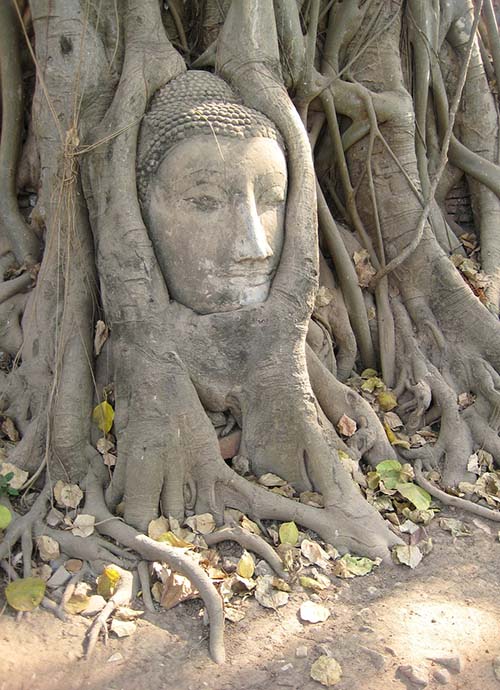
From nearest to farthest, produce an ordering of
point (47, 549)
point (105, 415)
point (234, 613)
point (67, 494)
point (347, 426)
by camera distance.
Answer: point (234, 613)
point (47, 549)
point (67, 494)
point (105, 415)
point (347, 426)

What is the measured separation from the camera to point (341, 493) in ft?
9.27

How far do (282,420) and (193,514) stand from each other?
0.57m

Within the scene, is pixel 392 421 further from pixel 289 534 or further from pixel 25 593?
pixel 25 593

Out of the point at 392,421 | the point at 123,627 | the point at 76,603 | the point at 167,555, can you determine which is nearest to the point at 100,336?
the point at 167,555

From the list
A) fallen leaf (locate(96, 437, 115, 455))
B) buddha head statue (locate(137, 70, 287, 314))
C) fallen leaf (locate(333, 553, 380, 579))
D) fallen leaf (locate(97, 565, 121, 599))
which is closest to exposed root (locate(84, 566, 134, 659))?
fallen leaf (locate(97, 565, 121, 599))

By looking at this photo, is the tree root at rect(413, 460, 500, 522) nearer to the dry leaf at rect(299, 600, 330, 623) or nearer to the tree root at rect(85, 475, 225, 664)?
the dry leaf at rect(299, 600, 330, 623)

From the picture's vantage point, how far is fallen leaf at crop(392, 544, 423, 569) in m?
2.67

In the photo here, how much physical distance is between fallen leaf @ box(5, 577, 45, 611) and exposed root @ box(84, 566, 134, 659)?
243mm

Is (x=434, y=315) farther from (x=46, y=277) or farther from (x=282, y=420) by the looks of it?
(x=46, y=277)

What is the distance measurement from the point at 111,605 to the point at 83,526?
416mm

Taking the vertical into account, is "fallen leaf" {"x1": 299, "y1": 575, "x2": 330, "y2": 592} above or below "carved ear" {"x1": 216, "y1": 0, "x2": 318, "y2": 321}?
below

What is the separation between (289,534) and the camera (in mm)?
2672

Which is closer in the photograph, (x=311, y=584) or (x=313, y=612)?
(x=313, y=612)

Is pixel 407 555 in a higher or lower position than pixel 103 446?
lower
